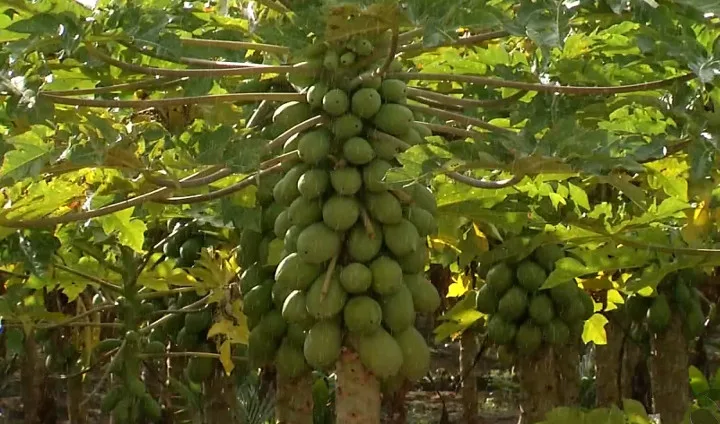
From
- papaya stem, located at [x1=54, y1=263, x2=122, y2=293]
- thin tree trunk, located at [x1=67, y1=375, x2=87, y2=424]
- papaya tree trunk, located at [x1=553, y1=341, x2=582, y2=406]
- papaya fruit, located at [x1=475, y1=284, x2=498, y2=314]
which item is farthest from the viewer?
thin tree trunk, located at [x1=67, y1=375, x2=87, y2=424]

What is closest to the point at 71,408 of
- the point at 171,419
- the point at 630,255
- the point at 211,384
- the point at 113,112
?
the point at 171,419

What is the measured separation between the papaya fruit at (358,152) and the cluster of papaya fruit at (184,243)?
5.14 ft

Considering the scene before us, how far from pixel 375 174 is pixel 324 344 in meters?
0.38

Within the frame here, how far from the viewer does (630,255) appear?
2738 mm

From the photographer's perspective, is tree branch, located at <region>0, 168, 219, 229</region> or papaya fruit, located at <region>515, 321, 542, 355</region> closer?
tree branch, located at <region>0, 168, 219, 229</region>

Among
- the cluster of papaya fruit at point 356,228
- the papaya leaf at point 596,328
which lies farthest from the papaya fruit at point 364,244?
the papaya leaf at point 596,328

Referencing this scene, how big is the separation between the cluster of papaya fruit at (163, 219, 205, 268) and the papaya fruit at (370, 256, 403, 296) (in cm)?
159

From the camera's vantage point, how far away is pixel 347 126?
89.4 inches

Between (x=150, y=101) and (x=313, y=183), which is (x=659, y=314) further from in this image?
(x=150, y=101)

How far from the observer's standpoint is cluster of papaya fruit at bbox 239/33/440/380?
2207mm

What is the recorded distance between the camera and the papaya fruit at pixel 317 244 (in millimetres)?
2207

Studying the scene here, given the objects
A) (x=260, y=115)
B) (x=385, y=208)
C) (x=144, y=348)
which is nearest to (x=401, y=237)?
(x=385, y=208)

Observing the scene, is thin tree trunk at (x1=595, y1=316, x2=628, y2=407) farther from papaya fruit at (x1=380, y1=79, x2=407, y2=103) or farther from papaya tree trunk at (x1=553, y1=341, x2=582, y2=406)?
papaya fruit at (x1=380, y1=79, x2=407, y2=103)

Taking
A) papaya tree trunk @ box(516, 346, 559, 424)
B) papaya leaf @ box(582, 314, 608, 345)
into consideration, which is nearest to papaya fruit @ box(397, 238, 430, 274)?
papaya tree trunk @ box(516, 346, 559, 424)
